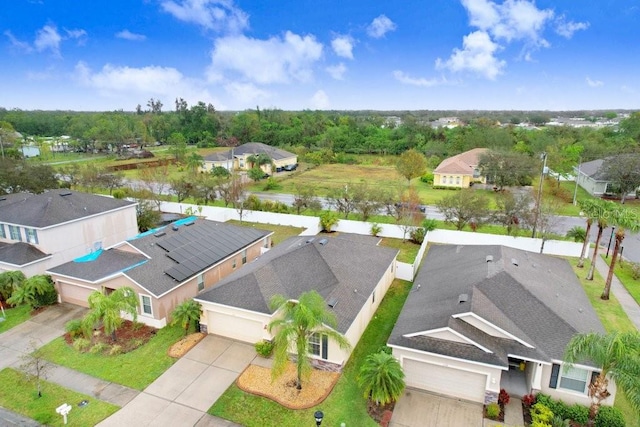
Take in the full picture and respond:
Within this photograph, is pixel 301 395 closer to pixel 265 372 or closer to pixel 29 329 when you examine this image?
pixel 265 372

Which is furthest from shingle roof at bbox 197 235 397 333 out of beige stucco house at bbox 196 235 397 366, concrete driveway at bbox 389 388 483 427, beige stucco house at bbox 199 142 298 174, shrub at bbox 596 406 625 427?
beige stucco house at bbox 199 142 298 174

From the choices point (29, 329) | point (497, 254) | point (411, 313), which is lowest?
point (29, 329)

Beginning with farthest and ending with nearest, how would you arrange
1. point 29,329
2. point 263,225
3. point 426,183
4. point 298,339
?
point 426,183
point 263,225
point 29,329
point 298,339

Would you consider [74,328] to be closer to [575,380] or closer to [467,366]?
[467,366]

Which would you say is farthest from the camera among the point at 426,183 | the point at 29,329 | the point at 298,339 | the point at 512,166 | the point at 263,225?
the point at 426,183

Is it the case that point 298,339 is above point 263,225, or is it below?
above

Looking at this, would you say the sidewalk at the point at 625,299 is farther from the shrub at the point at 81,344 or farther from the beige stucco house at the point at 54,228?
the beige stucco house at the point at 54,228

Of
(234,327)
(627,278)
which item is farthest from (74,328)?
(627,278)

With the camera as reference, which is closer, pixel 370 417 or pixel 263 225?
pixel 370 417

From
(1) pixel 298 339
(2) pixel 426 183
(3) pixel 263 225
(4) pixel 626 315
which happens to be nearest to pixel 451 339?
(1) pixel 298 339
